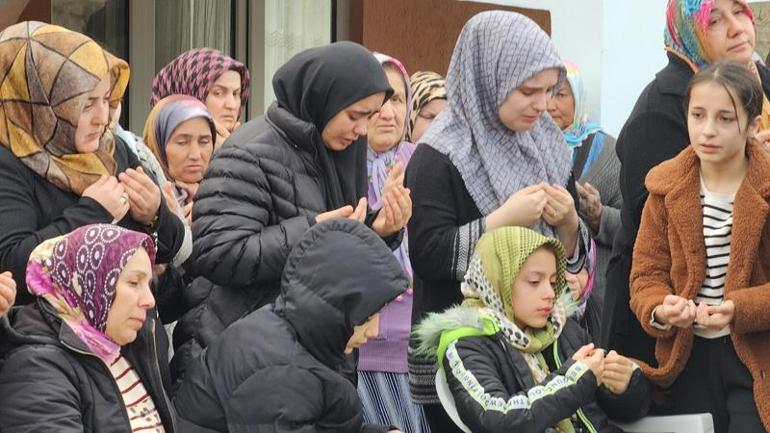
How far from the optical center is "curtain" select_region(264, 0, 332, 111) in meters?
9.59

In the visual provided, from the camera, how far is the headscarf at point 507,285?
4.95m

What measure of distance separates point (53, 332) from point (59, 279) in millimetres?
140

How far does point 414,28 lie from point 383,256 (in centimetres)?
528

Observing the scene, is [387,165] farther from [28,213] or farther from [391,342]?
[28,213]

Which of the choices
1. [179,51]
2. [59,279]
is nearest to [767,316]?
[59,279]

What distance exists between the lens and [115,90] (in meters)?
5.09

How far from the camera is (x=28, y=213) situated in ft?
14.8

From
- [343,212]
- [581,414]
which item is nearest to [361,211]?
[343,212]

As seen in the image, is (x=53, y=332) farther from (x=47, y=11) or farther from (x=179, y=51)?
(x=179, y=51)

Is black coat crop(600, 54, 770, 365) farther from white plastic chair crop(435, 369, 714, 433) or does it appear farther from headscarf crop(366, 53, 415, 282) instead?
headscarf crop(366, 53, 415, 282)

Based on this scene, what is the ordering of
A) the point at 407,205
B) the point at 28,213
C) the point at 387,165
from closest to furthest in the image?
the point at 28,213 < the point at 407,205 < the point at 387,165

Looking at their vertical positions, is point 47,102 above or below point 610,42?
above

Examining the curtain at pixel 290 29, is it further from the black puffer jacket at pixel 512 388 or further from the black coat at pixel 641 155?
the black puffer jacket at pixel 512 388

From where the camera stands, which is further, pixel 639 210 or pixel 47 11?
pixel 47 11
